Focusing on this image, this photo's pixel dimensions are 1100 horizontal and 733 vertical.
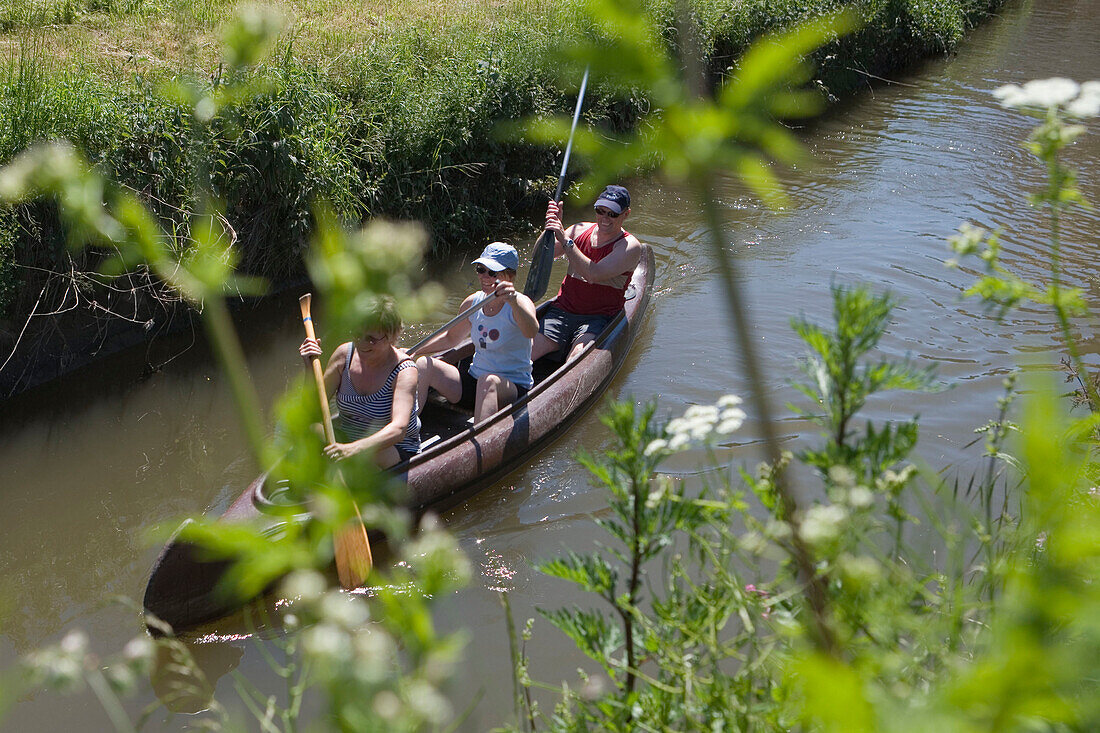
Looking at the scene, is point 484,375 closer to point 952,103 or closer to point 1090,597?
point 1090,597

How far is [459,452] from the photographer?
17.5ft

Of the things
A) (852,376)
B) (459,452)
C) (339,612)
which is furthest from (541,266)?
→ (339,612)

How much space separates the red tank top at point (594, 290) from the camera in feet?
22.7

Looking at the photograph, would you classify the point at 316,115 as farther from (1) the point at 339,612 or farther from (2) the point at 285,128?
(1) the point at 339,612

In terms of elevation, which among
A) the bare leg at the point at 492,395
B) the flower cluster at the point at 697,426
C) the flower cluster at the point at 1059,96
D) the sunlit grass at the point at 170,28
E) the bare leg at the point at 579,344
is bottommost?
the bare leg at the point at 579,344

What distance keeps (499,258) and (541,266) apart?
1.18m

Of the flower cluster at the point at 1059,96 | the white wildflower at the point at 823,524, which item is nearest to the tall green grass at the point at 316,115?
the flower cluster at the point at 1059,96

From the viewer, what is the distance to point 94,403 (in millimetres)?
6637

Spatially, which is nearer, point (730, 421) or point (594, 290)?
point (730, 421)

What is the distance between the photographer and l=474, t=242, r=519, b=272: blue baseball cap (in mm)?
5672

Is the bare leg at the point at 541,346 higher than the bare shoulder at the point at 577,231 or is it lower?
lower

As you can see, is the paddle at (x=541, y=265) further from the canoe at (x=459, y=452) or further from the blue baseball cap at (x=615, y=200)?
the blue baseball cap at (x=615, y=200)

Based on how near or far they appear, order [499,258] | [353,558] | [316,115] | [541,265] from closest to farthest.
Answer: [353,558] → [499,258] → [541,265] → [316,115]

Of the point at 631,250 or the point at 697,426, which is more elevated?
the point at 697,426
